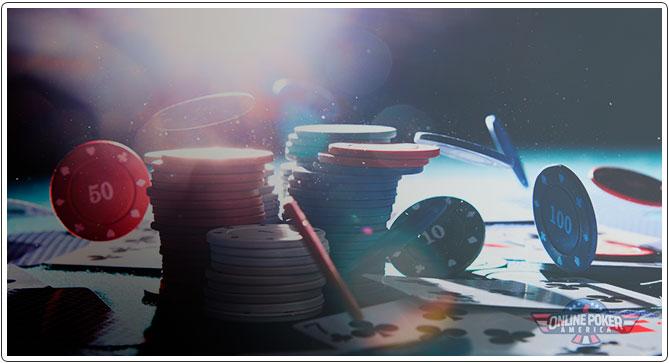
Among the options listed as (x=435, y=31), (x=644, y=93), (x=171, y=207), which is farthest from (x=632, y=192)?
(x=171, y=207)

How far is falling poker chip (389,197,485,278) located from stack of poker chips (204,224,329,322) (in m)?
1.15

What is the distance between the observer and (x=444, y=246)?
4730 mm

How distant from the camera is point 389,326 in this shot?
3.42 m

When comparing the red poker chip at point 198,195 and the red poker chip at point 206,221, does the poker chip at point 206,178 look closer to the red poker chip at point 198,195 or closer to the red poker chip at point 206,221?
the red poker chip at point 198,195

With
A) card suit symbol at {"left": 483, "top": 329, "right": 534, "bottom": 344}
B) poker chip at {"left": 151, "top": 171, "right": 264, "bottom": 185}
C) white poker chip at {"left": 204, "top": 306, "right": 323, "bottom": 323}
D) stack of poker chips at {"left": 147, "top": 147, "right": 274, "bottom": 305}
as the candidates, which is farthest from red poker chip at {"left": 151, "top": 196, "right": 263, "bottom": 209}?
card suit symbol at {"left": 483, "top": 329, "right": 534, "bottom": 344}

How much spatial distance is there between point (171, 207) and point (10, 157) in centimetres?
290

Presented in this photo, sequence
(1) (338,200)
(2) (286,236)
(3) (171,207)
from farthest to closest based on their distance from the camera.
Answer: (1) (338,200), (3) (171,207), (2) (286,236)

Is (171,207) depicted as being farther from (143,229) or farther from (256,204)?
(143,229)

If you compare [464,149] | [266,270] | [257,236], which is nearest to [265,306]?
[266,270]

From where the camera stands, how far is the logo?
3.46m

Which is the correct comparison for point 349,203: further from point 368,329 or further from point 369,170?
point 368,329

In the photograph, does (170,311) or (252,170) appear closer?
(170,311)

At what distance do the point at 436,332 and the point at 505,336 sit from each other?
0.32 m

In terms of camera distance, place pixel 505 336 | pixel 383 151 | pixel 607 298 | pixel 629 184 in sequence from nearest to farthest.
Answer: pixel 505 336
pixel 607 298
pixel 383 151
pixel 629 184
